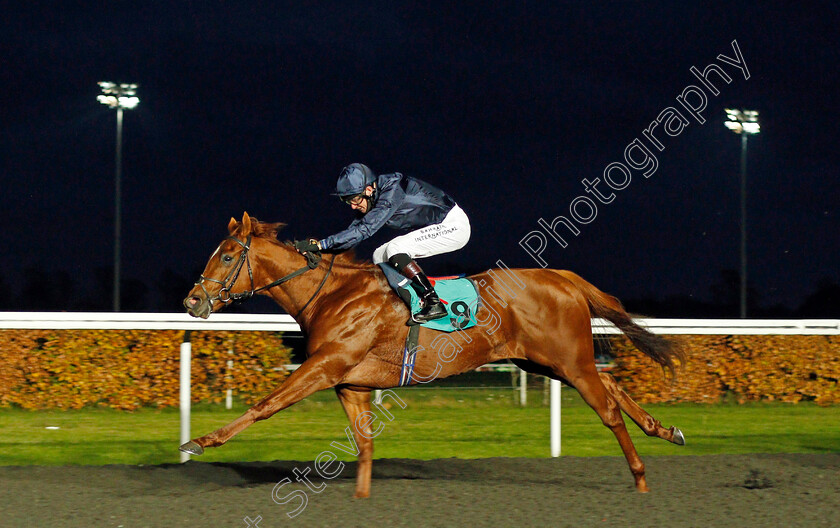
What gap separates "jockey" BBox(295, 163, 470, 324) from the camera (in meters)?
4.33

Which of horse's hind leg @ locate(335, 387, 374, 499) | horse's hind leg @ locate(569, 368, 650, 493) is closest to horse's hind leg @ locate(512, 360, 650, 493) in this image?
horse's hind leg @ locate(569, 368, 650, 493)

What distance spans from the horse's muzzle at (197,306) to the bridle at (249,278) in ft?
0.12

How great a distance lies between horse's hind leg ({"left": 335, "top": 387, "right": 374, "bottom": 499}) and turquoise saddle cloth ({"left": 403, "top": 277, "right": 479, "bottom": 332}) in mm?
539

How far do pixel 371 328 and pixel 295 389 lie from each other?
1.71 feet

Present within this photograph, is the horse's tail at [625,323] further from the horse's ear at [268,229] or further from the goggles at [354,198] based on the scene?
the horse's ear at [268,229]

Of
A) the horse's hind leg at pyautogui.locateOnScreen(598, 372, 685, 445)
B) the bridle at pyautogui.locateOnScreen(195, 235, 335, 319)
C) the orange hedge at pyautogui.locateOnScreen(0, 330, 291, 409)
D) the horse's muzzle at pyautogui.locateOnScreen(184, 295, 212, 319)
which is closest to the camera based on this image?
the horse's muzzle at pyautogui.locateOnScreen(184, 295, 212, 319)

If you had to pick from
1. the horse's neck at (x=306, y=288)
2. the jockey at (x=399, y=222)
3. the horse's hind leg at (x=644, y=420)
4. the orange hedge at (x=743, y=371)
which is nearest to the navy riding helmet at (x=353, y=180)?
the jockey at (x=399, y=222)

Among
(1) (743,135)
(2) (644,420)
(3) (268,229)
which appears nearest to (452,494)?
(2) (644,420)

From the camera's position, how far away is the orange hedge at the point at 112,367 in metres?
7.09

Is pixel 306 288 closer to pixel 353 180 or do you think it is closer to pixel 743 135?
pixel 353 180

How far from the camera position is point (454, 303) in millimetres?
4438

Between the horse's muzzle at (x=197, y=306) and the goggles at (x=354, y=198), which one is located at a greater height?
the goggles at (x=354, y=198)

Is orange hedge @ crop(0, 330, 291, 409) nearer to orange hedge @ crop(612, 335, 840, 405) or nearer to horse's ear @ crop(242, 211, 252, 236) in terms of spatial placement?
horse's ear @ crop(242, 211, 252, 236)

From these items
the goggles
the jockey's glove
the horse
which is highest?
the goggles
